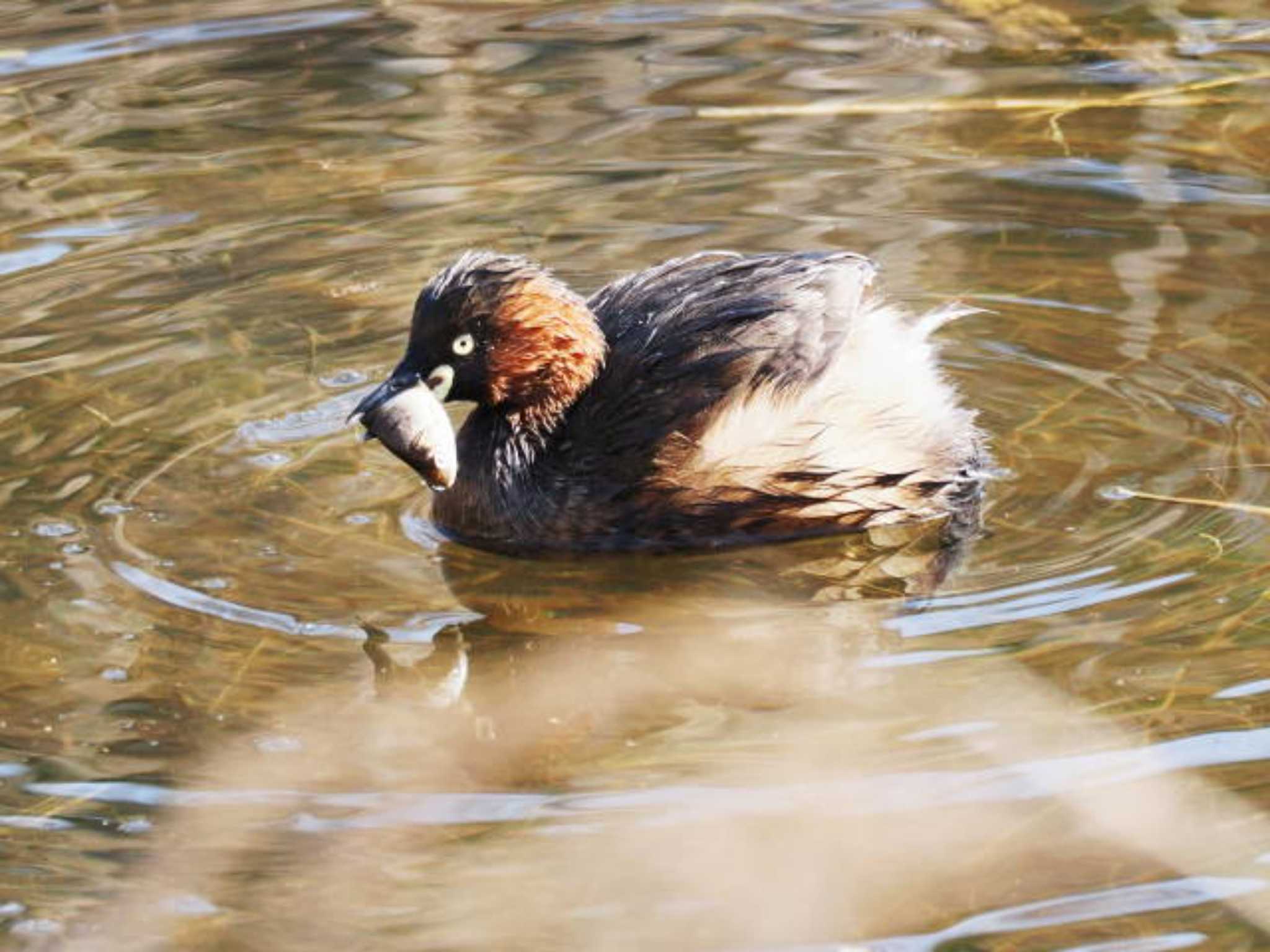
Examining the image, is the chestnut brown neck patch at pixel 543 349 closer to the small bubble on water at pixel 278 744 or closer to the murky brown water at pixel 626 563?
the murky brown water at pixel 626 563

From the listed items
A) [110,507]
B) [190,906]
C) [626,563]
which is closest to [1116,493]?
[626,563]

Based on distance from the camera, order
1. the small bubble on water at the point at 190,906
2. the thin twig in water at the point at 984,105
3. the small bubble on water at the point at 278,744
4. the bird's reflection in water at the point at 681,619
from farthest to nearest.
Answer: the thin twig in water at the point at 984,105 < the bird's reflection in water at the point at 681,619 < the small bubble on water at the point at 278,744 < the small bubble on water at the point at 190,906

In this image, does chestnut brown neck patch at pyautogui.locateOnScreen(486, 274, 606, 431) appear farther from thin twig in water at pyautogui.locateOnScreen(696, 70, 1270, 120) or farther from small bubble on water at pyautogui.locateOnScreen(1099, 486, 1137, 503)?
thin twig in water at pyautogui.locateOnScreen(696, 70, 1270, 120)

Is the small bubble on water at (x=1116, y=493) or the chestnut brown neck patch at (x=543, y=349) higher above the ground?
the chestnut brown neck patch at (x=543, y=349)

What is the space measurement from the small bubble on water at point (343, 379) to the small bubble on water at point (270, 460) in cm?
47

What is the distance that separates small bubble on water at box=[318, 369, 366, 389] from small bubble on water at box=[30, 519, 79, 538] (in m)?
1.06

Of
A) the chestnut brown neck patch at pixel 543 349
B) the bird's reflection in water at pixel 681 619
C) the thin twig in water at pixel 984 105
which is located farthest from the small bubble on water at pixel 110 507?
the thin twig in water at pixel 984 105

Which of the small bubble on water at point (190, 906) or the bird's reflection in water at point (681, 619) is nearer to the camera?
the small bubble on water at point (190, 906)

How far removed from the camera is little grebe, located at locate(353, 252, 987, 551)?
5672 mm

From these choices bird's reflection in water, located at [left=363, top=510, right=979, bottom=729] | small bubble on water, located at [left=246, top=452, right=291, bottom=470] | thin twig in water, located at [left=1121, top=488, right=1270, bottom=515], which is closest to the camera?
bird's reflection in water, located at [left=363, top=510, right=979, bottom=729]

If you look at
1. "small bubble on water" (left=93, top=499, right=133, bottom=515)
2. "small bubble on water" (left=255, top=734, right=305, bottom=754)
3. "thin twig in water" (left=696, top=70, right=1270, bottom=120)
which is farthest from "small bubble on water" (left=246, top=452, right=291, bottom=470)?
"thin twig in water" (left=696, top=70, right=1270, bottom=120)

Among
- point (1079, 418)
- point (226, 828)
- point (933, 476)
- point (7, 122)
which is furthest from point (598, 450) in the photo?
point (7, 122)

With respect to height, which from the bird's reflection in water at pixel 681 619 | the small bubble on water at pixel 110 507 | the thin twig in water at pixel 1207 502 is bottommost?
the bird's reflection in water at pixel 681 619

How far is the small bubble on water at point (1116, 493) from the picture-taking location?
565 cm
